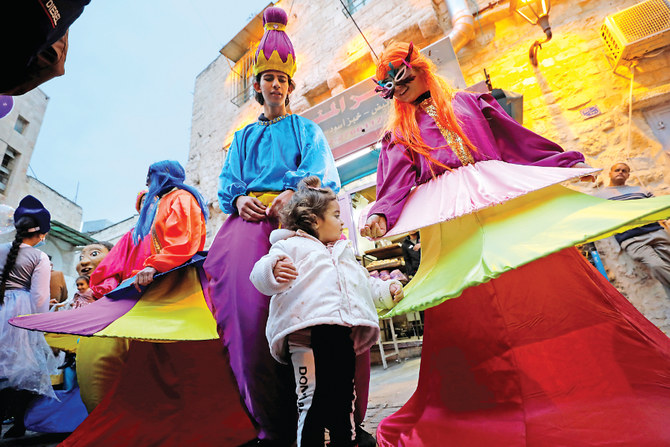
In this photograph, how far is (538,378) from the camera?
4.04 feet

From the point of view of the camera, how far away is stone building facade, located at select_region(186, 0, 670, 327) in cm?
362

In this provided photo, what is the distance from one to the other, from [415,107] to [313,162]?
69 centimetres

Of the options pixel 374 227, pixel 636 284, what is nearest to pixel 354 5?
pixel 636 284

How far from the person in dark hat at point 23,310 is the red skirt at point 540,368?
2901 mm

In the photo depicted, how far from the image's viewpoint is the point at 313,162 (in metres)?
1.72

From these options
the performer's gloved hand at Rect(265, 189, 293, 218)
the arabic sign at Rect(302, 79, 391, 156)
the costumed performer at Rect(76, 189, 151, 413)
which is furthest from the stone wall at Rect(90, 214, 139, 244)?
the performer's gloved hand at Rect(265, 189, 293, 218)

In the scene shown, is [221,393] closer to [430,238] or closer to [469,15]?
[430,238]

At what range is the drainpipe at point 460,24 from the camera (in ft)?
15.3

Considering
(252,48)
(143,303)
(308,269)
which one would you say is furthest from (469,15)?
(252,48)

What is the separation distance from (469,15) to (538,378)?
5.39 meters

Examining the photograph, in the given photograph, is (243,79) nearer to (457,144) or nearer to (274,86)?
(274,86)

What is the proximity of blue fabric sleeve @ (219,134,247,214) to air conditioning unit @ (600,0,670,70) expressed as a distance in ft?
15.2

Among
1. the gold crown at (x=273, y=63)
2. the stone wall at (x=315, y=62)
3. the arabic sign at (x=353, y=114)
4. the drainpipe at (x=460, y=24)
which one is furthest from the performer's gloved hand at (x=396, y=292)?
the stone wall at (x=315, y=62)

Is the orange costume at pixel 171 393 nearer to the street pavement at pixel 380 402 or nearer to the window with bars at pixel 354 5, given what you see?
the street pavement at pixel 380 402
